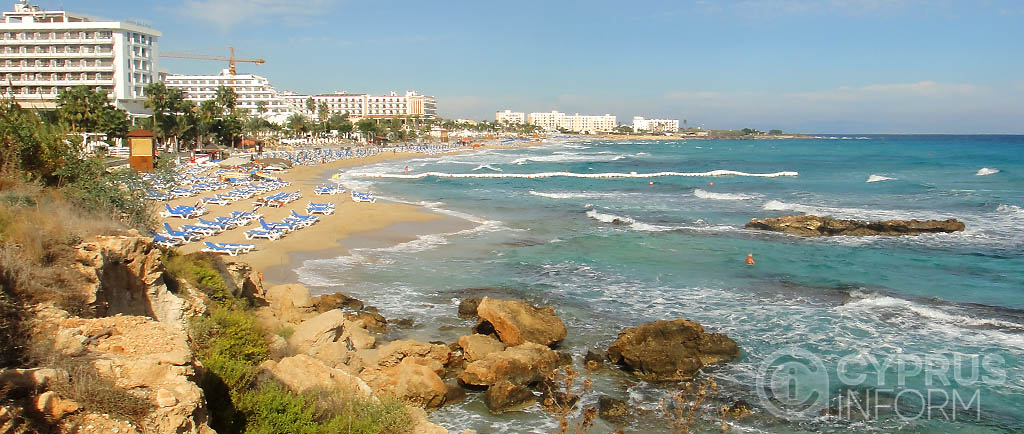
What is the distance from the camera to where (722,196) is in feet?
141

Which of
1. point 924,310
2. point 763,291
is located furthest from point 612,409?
point 924,310

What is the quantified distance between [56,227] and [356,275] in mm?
12444

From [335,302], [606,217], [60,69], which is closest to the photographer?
[335,302]

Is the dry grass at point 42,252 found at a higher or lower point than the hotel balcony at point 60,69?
lower

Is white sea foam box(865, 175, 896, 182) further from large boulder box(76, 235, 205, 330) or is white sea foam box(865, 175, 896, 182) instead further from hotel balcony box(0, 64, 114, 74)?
hotel balcony box(0, 64, 114, 74)

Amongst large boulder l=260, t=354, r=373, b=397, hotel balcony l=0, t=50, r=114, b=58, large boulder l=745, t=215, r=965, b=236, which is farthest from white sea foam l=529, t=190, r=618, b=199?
hotel balcony l=0, t=50, r=114, b=58

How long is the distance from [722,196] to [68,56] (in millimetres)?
57552

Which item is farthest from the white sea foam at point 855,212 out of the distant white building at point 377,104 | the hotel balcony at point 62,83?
the distant white building at point 377,104

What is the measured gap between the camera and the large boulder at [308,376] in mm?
7316

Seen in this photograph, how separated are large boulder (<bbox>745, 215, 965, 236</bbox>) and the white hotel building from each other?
183ft

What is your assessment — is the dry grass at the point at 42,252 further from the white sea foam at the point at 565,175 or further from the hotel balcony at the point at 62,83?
the hotel balcony at the point at 62,83

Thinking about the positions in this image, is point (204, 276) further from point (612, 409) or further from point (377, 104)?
point (377, 104)

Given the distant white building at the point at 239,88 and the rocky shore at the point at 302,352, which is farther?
the distant white building at the point at 239,88

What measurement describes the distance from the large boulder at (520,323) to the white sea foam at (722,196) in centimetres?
3005
